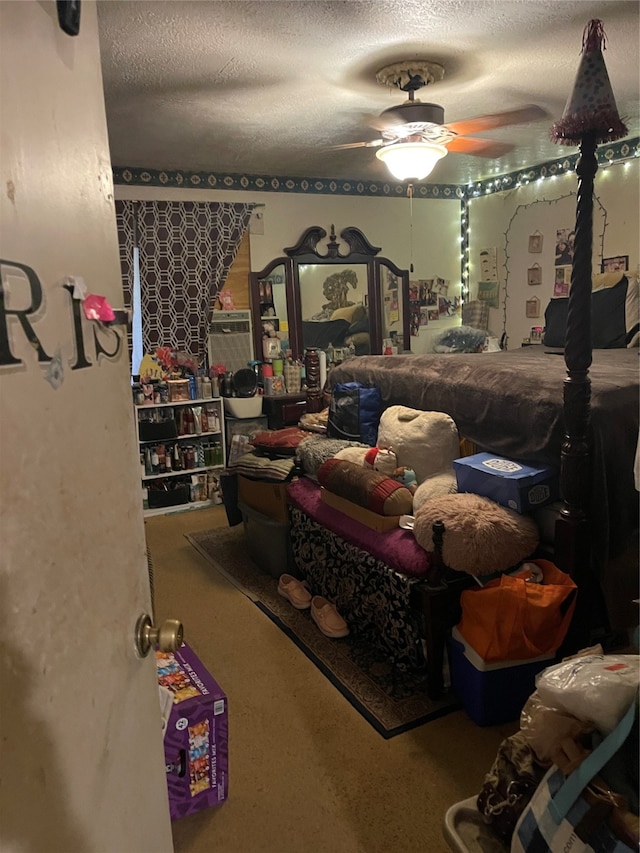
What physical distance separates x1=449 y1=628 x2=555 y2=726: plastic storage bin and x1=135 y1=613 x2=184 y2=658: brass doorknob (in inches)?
53.5

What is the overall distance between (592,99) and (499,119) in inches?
40.6

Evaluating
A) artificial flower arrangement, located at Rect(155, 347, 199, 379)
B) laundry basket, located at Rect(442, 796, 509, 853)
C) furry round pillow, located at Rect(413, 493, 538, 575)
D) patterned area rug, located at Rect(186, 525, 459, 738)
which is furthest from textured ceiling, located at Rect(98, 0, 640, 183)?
laundry basket, located at Rect(442, 796, 509, 853)

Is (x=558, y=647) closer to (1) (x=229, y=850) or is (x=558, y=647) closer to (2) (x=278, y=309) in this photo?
(1) (x=229, y=850)

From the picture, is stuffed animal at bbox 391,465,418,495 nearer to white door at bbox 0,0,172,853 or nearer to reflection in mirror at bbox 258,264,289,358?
white door at bbox 0,0,172,853

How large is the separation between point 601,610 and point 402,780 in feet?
3.12

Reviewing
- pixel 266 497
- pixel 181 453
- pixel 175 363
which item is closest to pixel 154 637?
pixel 266 497

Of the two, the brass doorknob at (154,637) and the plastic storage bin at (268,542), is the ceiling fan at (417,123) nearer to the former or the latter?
the plastic storage bin at (268,542)

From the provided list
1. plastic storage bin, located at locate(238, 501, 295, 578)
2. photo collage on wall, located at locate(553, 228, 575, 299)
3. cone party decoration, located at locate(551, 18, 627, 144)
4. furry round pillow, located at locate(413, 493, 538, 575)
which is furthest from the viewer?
photo collage on wall, located at locate(553, 228, 575, 299)

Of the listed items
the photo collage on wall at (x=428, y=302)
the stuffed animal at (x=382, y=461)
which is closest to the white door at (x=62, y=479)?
the stuffed animal at (x=382, y=461)

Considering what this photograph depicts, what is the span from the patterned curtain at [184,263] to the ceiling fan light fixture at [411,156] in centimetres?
206

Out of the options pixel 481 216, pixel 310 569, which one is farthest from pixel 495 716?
pixel 481 216

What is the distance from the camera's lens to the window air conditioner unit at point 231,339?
486 centimetres

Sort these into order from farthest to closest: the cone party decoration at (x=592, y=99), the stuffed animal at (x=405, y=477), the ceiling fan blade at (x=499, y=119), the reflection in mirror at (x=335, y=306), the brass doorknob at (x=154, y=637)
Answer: the reflection in mirror at (x=335, y=306) → the ceiling fan blade at (x=499, y=119) → the stuffed animal at (x=405, y=477) → the cone party decoration at (x=592, y=99) → the brass doorknob at (x=154, y=637)

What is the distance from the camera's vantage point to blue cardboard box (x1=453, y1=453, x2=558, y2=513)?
2.22 m
